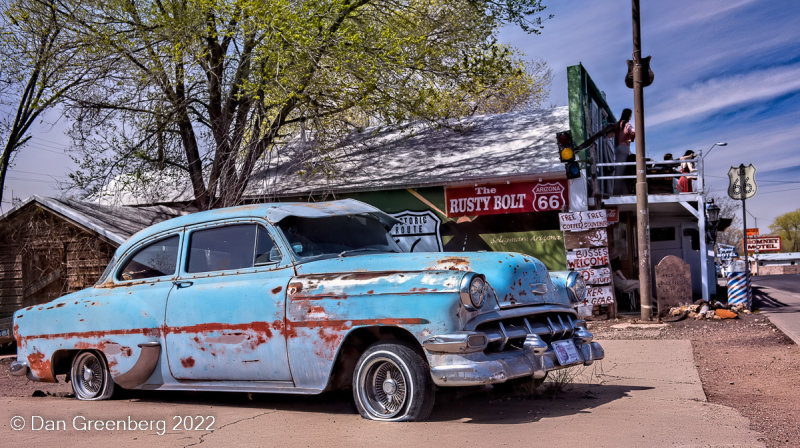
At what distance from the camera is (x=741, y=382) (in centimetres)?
703

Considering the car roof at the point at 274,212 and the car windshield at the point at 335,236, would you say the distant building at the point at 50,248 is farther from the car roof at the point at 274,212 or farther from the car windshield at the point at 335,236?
the car windshield at the point at 335,236

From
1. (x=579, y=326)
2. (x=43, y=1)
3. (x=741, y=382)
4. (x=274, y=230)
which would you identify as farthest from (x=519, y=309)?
(x=43, y=1)

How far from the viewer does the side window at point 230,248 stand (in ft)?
19.1

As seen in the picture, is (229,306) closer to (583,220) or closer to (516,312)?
(516,312)

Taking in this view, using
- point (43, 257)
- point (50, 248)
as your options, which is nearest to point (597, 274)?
point (50, 248)

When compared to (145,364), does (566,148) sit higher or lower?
higher

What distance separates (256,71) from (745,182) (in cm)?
1198

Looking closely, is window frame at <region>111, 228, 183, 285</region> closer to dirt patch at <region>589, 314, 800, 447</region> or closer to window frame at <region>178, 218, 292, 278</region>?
window frame at <region>178, 218, 292, 278</region>

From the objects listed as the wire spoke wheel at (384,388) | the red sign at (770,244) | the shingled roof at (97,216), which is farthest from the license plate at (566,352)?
the red sign at (770,244)

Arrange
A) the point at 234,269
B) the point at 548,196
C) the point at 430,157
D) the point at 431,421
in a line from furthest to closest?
the point at 430,157, the point at 548,196, the point at 234,269, the point at 431,421

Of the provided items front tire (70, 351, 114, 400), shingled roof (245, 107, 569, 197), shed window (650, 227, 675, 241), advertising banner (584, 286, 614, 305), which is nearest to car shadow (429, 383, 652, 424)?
front tire (70, 351, 114, 400)

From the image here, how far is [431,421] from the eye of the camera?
192 inches

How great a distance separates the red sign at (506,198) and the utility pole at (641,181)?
203 cm

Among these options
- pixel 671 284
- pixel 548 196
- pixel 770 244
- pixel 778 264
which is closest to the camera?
pixel 671 284
